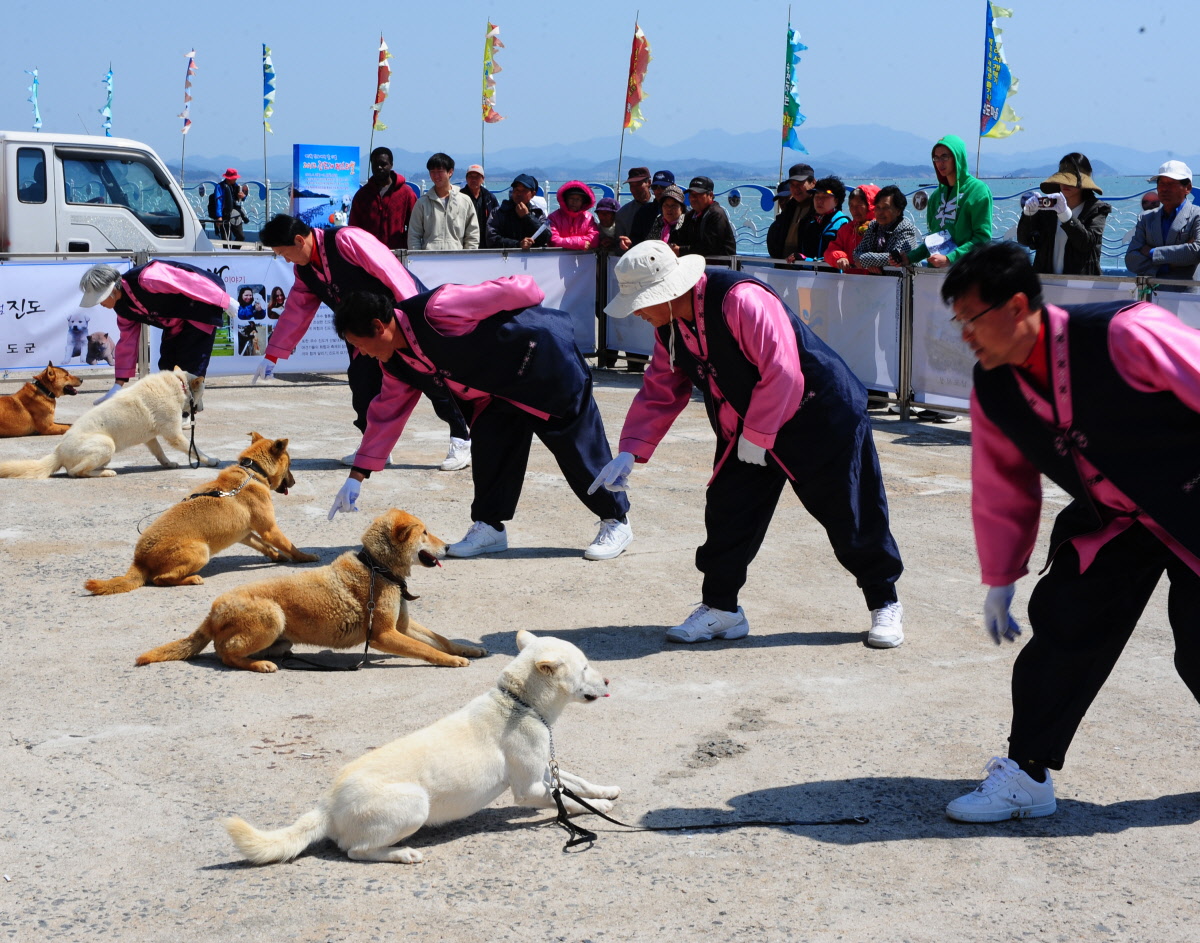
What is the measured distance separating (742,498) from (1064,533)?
5.94ft

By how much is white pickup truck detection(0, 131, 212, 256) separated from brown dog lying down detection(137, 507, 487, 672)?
8657mm

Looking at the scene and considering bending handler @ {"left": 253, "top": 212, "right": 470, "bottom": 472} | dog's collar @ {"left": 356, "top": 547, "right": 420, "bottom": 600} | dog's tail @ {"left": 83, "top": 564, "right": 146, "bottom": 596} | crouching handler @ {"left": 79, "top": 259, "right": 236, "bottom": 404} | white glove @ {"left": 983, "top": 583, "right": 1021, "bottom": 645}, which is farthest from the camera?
crouching handler @ {"left": 79, "top": 259, "right": 236, "bottom": 404}

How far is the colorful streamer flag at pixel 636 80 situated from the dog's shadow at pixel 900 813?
1461 centimetres

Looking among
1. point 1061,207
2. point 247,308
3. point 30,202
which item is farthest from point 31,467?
point 1061,207

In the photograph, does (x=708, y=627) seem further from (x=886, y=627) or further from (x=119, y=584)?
(x=119, y=584)

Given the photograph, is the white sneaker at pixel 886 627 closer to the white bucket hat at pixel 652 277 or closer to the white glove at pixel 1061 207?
the white bucket hat at pixel 652 277

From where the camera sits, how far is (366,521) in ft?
24.6

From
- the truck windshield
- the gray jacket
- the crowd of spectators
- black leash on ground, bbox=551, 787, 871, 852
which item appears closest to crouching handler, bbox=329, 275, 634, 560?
the crowd of spectators

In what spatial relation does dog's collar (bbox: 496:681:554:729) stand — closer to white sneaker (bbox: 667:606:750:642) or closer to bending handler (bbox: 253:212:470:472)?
white sneaker (bbox: 667:606:750:642)

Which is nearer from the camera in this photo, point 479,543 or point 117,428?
point 479,543

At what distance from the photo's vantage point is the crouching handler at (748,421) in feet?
16.0

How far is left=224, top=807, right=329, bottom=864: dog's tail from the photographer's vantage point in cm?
328

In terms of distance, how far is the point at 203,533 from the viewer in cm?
607

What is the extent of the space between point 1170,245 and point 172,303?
7435 mm
